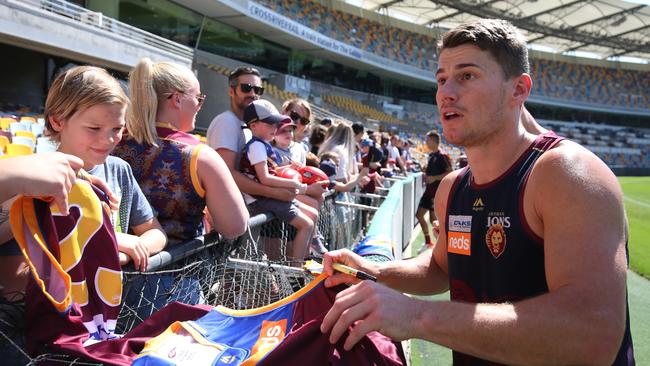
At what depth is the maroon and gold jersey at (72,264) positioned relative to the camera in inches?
50.7

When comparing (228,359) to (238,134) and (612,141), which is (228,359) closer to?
(238,134)

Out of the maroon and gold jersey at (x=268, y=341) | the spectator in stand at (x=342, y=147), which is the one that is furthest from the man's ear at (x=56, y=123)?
the spectator in stand at (x=342, y=147)

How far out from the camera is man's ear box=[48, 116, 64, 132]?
1.92 metres

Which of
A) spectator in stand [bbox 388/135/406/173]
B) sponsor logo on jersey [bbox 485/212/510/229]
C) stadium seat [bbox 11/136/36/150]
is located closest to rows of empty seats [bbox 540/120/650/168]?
spectator in stand [bbox 388/135/406/173]

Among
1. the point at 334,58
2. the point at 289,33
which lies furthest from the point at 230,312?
the point at 334,58

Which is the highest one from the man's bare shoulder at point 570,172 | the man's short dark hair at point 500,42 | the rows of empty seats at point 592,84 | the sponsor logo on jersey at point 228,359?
the rows of empty seats at point 592,84

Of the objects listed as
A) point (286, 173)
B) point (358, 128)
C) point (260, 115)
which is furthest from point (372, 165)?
point (260, 115)

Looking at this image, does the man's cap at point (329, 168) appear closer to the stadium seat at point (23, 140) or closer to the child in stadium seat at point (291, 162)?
the child in stadium seat at point (291, 162)

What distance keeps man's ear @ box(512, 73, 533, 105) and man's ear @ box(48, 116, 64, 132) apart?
157cm

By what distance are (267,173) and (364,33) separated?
127 ft

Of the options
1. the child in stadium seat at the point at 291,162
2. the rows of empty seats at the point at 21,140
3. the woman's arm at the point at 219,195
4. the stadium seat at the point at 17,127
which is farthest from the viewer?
the stadium seat at the point at 17,127

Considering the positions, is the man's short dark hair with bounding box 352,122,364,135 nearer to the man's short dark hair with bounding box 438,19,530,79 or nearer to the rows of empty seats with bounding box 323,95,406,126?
the man's short dark hair with bounding box 438,19,530,79

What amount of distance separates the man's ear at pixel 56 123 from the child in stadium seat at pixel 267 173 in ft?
6.01

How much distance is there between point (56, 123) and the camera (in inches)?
75.8
